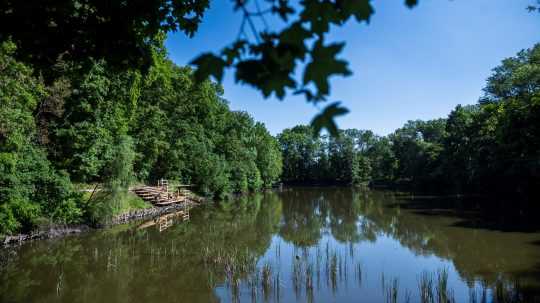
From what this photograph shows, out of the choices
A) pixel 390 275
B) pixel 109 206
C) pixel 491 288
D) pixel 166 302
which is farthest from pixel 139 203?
pixel 491 288

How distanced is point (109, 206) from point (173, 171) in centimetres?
1571

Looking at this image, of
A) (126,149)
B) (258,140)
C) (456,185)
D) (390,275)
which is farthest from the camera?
(258,140)

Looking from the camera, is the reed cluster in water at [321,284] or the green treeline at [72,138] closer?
the reed cluster in water at [321,284]

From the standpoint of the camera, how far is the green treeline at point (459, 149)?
94.3 ft

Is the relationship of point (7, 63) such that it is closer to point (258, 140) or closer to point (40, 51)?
point (40, 51)

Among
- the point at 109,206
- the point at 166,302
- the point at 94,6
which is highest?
the point at 94,6

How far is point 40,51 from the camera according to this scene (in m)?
4.52

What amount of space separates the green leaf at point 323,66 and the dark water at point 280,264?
28.0 ft

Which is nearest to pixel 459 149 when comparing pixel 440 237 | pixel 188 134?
pixel 440 237

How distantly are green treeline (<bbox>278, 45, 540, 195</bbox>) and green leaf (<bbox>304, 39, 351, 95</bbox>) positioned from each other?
11.7 inches

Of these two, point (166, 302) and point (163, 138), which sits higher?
point (163, 138)

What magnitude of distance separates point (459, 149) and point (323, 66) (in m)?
51.2

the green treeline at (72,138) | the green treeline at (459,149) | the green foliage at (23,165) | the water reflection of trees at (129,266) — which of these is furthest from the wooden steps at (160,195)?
the green treeline at (459,149)

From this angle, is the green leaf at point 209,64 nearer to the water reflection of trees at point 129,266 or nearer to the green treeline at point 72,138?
the green treeline at point 72,138
